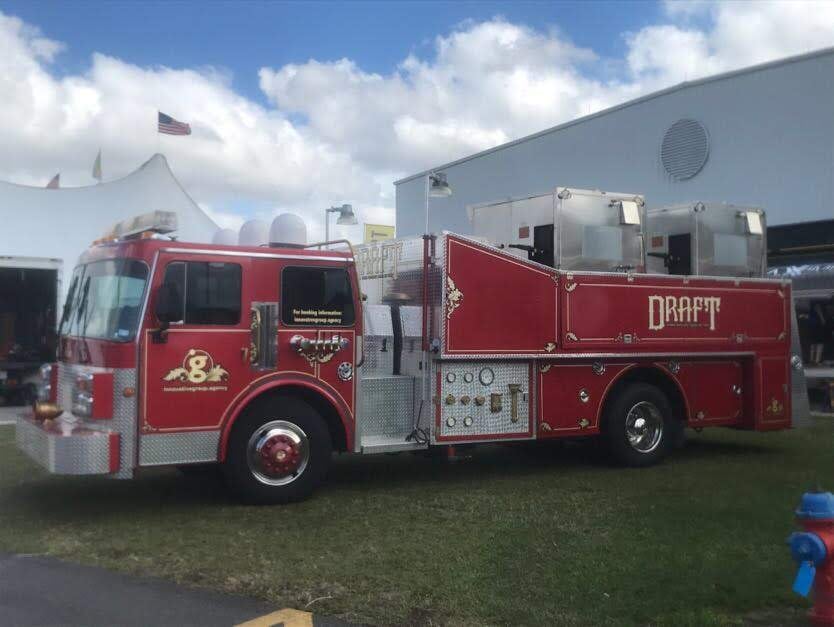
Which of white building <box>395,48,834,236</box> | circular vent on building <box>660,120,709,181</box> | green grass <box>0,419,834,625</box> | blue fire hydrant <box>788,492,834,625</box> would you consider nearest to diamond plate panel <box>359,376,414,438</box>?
green grass <box>0,419,834,625</box>

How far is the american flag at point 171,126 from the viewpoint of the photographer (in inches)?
746

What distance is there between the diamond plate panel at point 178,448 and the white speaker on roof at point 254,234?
1974 millimetres

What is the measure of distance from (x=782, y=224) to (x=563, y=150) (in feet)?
29.1

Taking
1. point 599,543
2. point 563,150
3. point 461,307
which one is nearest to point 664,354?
point 461,307

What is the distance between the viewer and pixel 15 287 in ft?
58.4

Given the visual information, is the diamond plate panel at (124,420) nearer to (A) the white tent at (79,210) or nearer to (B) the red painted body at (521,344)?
(B) the red painted body at (521,344)

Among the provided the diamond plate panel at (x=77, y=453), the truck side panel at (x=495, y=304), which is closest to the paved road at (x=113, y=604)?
the diamond plate panel at (x=77, y=453)

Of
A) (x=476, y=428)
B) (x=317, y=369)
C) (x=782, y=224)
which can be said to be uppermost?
(x=782, y=224)

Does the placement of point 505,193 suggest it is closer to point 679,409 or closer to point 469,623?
point 679,409

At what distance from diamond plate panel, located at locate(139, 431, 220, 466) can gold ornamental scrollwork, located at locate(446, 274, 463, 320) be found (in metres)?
2.58

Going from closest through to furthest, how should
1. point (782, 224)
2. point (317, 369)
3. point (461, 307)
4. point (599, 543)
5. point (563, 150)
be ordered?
point (599, 543) < point (317, 369) < point (461, 307) < point (782, 224) < point (563, 150)

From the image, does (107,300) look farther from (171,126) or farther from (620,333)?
(171,126)

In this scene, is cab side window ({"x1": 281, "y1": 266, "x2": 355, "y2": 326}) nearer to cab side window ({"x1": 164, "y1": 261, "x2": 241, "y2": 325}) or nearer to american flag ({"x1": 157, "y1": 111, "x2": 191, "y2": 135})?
cab side window ({"x1": 164, "y1": 261, "x2": 241, "y2": 325})

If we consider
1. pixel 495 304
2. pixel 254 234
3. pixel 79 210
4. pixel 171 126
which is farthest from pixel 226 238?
pixel 79 210
